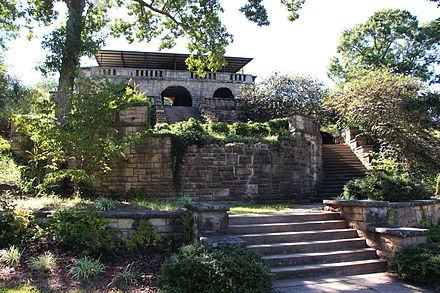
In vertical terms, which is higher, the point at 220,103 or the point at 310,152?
the point at 220,103

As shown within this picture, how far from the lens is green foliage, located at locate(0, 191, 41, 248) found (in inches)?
223

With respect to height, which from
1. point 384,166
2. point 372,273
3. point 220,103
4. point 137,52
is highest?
point 137,52

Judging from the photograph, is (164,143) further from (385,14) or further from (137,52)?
(385,14)

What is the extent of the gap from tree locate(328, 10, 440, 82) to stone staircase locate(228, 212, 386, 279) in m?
19.7

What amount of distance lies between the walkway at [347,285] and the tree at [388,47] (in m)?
21.0

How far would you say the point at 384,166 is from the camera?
492 inches

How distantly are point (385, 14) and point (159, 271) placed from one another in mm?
27626

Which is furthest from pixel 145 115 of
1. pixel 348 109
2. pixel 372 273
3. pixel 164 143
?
pixel 348 109

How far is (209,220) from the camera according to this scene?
5613mm

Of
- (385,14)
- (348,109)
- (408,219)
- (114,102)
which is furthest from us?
(385,14)

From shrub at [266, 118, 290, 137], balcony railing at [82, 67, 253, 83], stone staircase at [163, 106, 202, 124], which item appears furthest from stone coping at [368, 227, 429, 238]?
balcony railing at [82, 67, 253, 83]

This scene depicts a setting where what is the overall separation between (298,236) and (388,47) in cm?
2452

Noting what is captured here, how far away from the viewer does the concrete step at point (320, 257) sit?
5555 millimetres

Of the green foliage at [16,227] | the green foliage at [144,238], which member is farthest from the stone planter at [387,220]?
the green foliage at [16,227]
